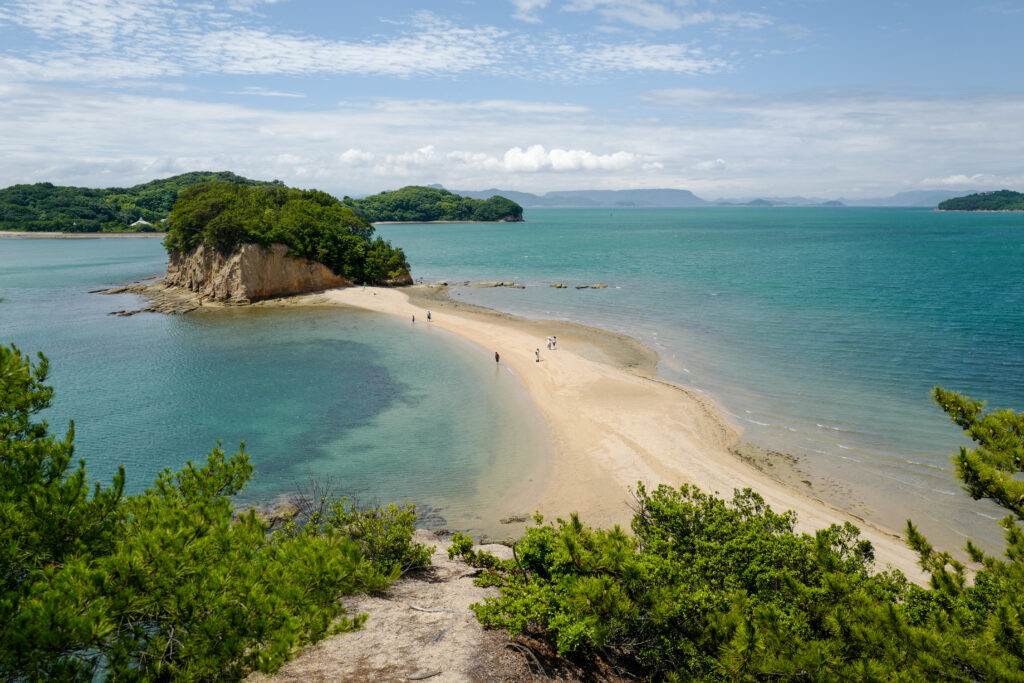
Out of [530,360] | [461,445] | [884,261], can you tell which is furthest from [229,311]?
[884,261]

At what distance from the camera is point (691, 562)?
40.5ft

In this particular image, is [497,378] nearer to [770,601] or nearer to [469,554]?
[469,554]

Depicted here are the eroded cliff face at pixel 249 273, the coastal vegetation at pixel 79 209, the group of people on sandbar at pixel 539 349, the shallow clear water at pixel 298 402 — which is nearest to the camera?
the shallow clear water at pixel 298 402

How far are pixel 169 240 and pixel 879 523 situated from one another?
74857 mm

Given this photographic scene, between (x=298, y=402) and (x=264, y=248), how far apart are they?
34839 mm

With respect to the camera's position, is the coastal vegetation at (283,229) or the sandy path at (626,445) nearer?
the sandy path at (626,445)

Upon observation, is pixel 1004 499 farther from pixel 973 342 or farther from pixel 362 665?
pixel 973 342

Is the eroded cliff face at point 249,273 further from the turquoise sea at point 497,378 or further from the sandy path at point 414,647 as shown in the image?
the sandy path at point 414,647

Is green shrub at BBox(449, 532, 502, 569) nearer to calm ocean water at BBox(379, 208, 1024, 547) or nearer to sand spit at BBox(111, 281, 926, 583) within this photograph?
sand spit at BBox(111, 281, 926, 583)

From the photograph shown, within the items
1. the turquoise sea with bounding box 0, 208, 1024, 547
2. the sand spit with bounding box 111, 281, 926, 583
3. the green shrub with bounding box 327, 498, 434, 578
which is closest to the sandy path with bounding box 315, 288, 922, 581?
the sand spit with bounding box 111, 281, 926, 583

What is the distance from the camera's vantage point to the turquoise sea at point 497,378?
2367 cm

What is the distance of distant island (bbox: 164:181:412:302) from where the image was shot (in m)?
60.5

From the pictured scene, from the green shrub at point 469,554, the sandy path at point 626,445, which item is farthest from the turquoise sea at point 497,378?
the green shrub at point 469,554

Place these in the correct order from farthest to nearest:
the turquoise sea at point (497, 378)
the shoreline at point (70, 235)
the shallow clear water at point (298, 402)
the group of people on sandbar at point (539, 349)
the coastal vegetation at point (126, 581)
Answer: the shoreline at point (70, 235), the group of people on sandbar at point (539, 349), the turquoise sea at point (497, 378), the shallow clear water at point (298, 402), the coastal vegetation at point (126, 581)
